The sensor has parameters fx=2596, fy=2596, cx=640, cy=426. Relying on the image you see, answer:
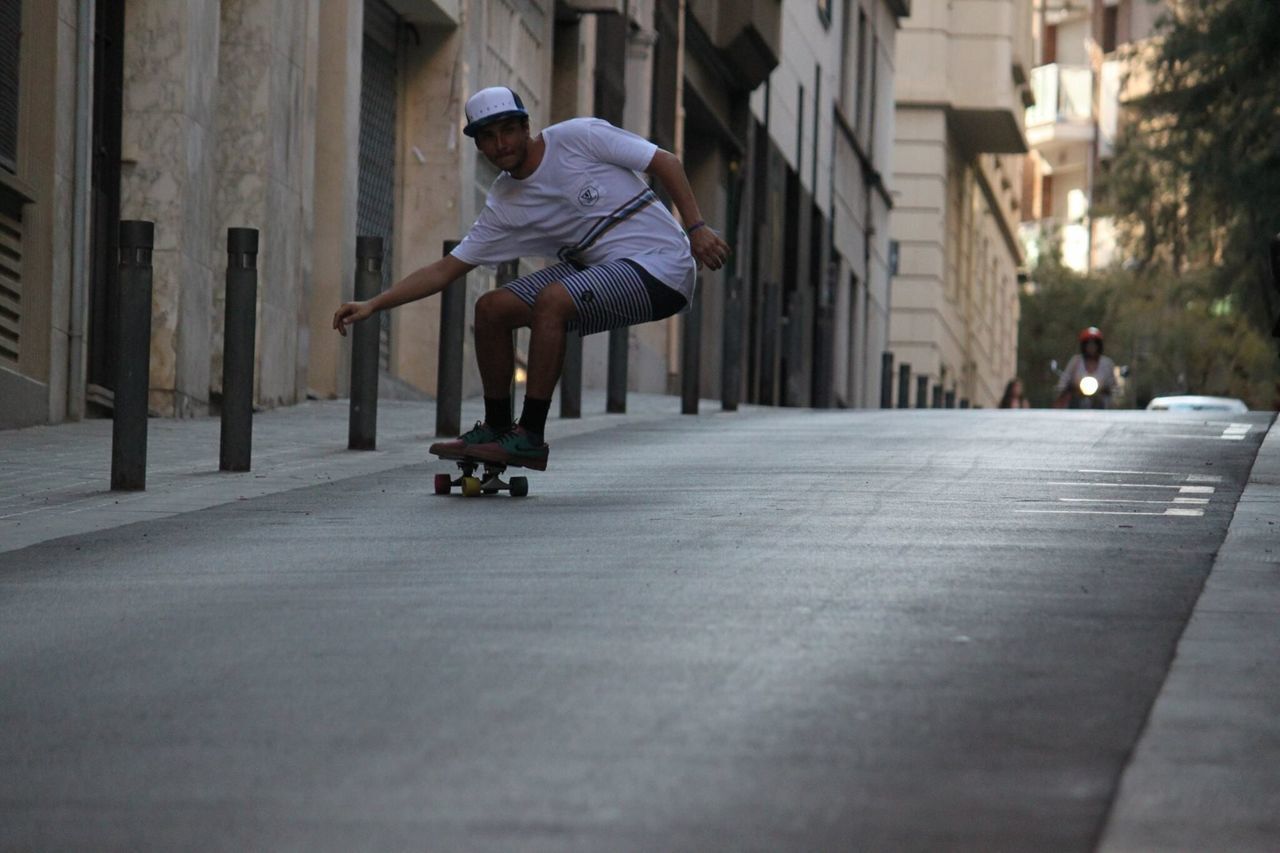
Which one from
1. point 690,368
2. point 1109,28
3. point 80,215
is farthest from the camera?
point 1109,28

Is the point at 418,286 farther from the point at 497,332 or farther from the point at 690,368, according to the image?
the point at 690,368

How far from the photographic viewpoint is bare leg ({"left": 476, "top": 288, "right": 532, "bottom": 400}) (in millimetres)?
9086

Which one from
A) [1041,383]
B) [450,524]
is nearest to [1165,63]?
[450,524]

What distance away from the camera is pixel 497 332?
913 centimetres

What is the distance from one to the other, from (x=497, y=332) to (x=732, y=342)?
1124 cm

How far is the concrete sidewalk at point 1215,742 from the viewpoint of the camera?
3547 millimetres

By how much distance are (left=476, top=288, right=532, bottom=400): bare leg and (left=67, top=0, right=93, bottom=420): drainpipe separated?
207 inches

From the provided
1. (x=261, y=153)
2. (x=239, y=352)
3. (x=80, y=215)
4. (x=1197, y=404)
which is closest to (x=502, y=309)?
(x=239, y=352)

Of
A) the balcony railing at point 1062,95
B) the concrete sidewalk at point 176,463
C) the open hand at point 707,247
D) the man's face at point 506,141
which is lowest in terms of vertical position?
the concrete sidewalk at point 176,463

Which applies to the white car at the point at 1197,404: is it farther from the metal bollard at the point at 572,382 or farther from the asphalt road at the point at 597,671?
the asphalt road at the point at 597,671

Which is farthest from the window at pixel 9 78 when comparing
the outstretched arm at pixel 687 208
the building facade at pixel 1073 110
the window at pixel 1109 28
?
the window at pixel 1109 28

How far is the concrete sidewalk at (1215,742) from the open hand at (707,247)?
3.21 metres

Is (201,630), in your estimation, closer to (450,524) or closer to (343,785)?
(343,785)

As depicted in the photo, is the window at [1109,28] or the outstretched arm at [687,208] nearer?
the outstretched arm at [687,208]
